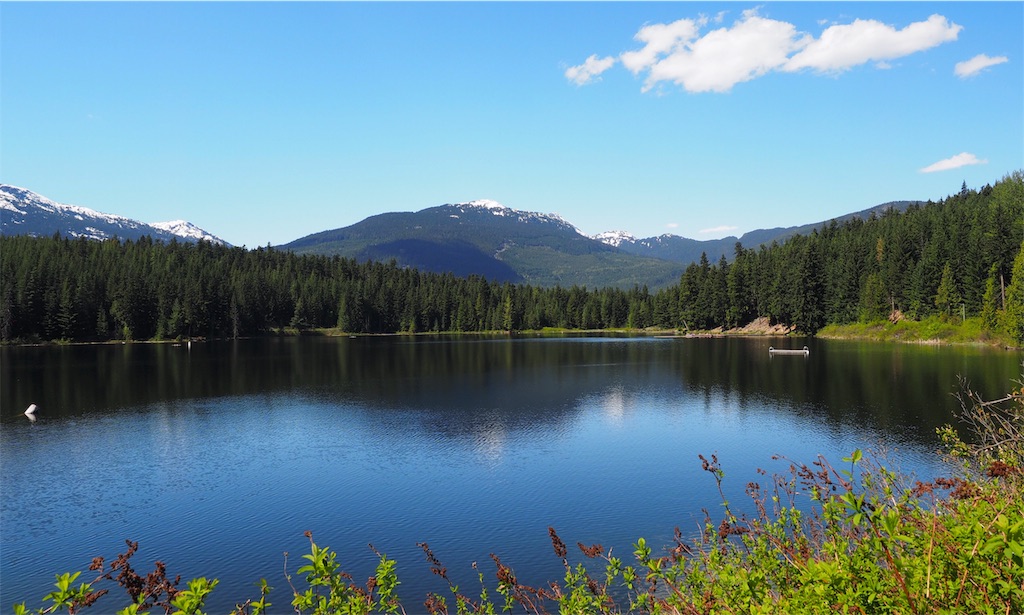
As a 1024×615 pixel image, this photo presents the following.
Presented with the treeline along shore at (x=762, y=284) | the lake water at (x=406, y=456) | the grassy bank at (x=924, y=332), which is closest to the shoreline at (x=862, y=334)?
the grassy bank at (x=924, y=332)

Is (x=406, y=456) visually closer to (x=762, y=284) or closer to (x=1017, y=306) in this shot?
(x=1017, y=306)

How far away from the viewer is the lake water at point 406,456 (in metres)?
23.9

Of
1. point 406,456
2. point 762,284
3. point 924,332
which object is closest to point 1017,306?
point 924,332

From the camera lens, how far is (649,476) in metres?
32.9

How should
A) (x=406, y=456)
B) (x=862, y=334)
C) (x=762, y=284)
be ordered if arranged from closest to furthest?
(x=406, y=456) → (x=862, y=334) → (x=762, y=284)

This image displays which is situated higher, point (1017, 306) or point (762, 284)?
point (762, 284)

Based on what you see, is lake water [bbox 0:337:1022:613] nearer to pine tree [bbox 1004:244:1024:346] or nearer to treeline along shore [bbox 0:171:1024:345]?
pine tree [bbox 1004:244:1024:346]

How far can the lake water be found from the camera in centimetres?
2392

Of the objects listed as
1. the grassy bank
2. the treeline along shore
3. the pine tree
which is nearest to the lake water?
the pine tree

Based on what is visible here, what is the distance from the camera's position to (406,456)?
38.1 m

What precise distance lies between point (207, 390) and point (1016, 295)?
110 metres

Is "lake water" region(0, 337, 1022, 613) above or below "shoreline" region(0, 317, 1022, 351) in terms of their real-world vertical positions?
below

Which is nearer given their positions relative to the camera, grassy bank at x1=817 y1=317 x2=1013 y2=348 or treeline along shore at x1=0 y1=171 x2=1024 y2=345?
grassy bank at x1=817 y1=317 x2=1013 y2=348

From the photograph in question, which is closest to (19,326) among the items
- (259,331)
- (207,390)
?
(259,331)
